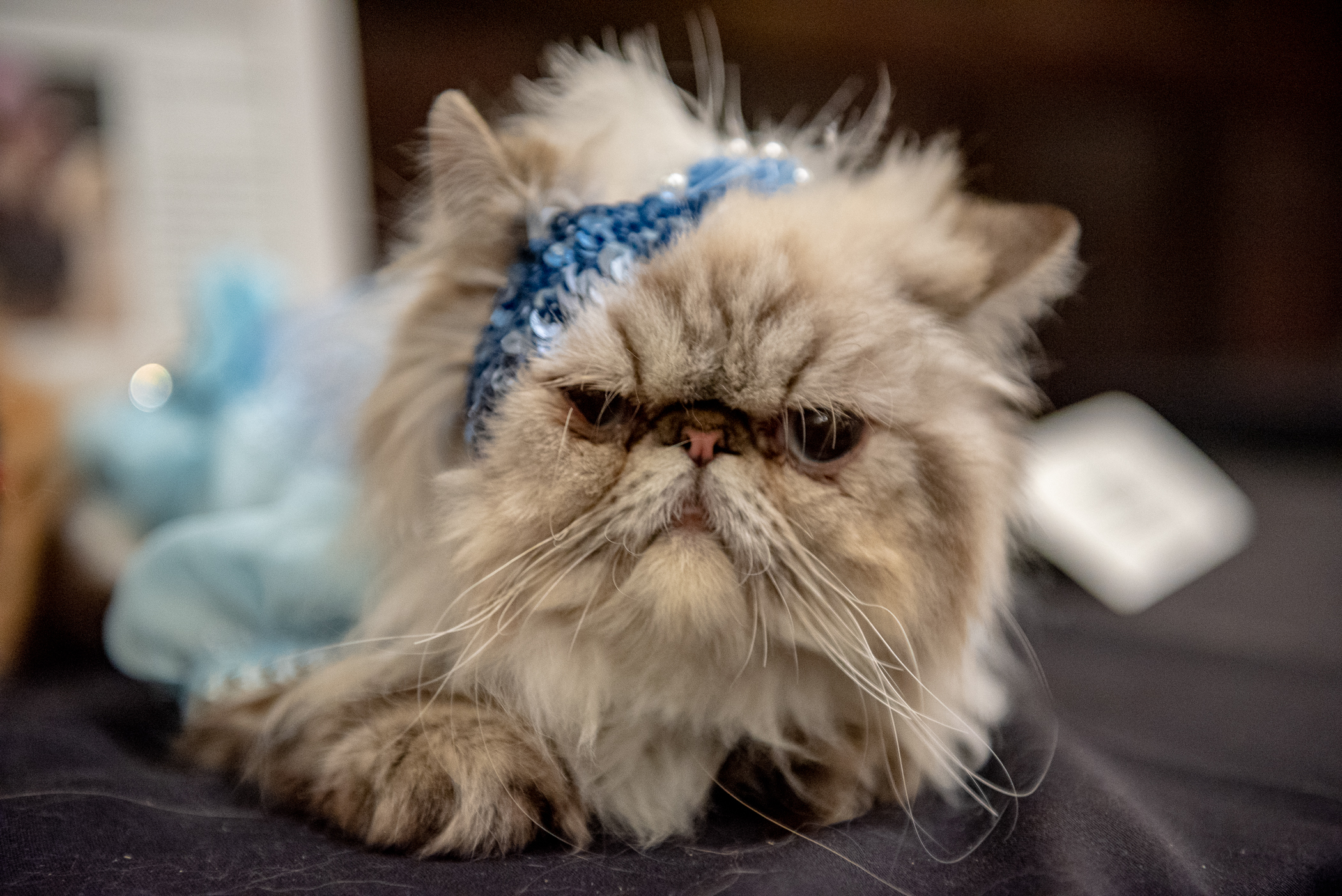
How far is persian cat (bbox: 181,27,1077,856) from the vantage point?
2.31ft

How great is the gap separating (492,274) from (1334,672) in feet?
4.34

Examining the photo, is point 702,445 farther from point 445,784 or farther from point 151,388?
point 151,388

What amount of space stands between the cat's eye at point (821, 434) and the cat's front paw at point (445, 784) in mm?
331

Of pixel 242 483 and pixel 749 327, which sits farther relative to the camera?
pixel 242 483

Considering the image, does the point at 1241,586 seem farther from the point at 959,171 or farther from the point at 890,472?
the point at 890,472

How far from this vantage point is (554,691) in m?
0.75

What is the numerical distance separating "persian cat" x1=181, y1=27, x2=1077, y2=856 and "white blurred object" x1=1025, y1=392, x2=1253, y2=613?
928 mm

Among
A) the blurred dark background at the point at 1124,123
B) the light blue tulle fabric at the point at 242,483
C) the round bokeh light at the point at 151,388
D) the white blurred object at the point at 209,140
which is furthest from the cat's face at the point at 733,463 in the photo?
the blurred dark background at the point at 1124,123

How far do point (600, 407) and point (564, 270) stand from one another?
0.40ft

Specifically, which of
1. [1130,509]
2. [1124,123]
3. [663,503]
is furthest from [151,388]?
[1124,123]

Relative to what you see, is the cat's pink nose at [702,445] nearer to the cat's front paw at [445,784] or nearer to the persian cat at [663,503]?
the persian cat at [663,503]

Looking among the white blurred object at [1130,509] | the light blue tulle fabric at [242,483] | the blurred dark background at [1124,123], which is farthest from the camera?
the blurred dark background at [1124,123]

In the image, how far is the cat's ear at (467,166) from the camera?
804 mm

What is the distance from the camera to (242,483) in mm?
1180
